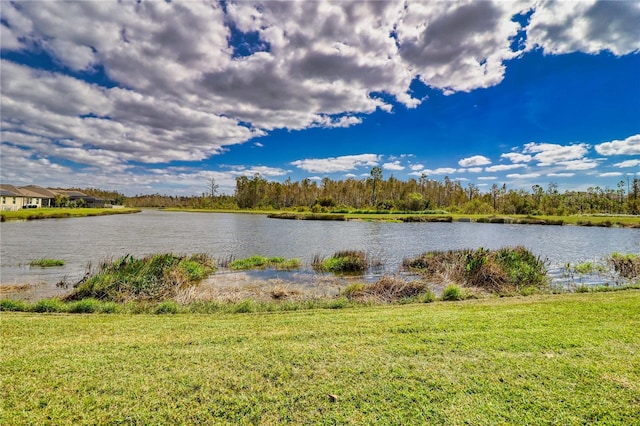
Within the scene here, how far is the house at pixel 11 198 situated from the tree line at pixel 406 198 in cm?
5642

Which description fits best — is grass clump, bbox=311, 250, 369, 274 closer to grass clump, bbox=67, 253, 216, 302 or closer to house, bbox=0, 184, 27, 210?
grass clump, bbox=67, 253, 216, 302

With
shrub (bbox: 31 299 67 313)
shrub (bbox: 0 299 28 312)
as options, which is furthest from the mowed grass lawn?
shrub (bbox: 0 299 28 312)

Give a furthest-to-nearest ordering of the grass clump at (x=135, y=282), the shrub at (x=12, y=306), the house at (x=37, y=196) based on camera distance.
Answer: the house at (x=37, y=196)
the grass clump at (x=135, y=282)
the shrub at (x=12, y=306)

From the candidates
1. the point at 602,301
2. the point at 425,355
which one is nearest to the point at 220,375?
the point at 425,355

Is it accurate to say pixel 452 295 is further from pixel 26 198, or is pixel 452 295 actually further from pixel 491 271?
pixel 26 198

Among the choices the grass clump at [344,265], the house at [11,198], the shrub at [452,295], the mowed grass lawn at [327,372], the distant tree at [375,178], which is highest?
the distant tree at [375,178]

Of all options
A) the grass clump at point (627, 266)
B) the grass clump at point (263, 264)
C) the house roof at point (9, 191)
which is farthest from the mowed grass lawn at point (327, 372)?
the house roof at point (9, 191)

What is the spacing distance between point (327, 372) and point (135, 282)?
391 inches

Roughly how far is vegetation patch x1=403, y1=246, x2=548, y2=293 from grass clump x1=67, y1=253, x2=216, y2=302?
11.0m

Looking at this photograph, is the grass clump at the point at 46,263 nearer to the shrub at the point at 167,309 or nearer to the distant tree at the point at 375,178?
the shrub at the point at 167,309

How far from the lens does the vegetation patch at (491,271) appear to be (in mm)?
13420

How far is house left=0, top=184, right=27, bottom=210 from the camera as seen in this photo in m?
63.0

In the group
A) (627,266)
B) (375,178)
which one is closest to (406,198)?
(375,178)

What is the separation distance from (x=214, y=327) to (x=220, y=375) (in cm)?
236
